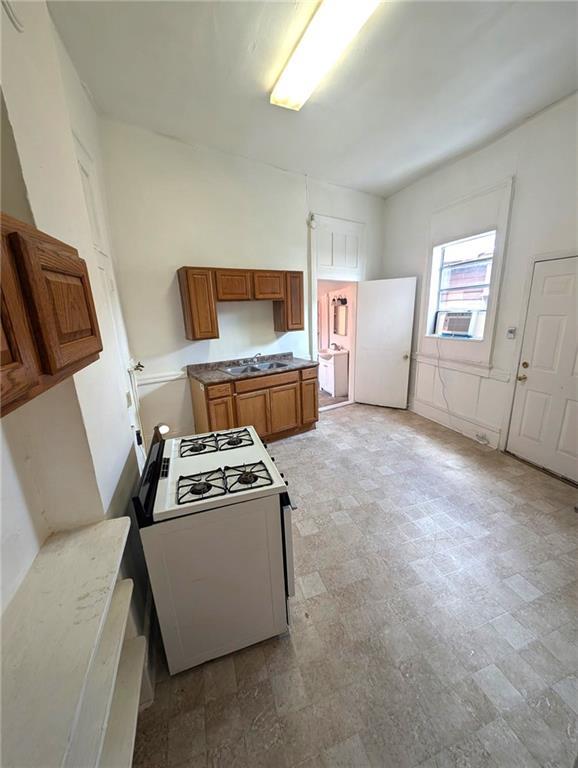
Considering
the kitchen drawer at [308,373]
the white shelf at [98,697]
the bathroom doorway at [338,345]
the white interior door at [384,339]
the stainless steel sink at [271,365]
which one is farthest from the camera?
the bathroom doorway at [338,345]

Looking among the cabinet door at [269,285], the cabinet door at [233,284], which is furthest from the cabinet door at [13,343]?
the cabinet door at [269,285]

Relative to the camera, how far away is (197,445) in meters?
1.57

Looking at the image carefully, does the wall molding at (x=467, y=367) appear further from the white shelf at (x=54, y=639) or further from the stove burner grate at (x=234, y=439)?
the white shelf at (x=54, y=639)

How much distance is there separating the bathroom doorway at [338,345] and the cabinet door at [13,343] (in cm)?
399

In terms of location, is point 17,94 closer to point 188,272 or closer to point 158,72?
point 158,72

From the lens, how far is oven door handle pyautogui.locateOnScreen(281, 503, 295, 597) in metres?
1.20

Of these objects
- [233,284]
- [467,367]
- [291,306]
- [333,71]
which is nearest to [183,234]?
[233,284]

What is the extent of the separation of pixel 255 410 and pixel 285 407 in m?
0.39

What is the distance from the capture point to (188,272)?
2.74 m

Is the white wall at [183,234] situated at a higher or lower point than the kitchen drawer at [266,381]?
Result: higher

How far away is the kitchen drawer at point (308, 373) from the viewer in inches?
A: 131

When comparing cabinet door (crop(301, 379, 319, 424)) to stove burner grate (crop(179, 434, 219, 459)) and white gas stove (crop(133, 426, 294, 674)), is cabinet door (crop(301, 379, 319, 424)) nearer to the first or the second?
stove burner grate (crop(179, 434, 219, 459))

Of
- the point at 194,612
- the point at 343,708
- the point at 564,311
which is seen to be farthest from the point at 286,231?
the point at 343,708

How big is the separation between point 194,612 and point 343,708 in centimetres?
73
